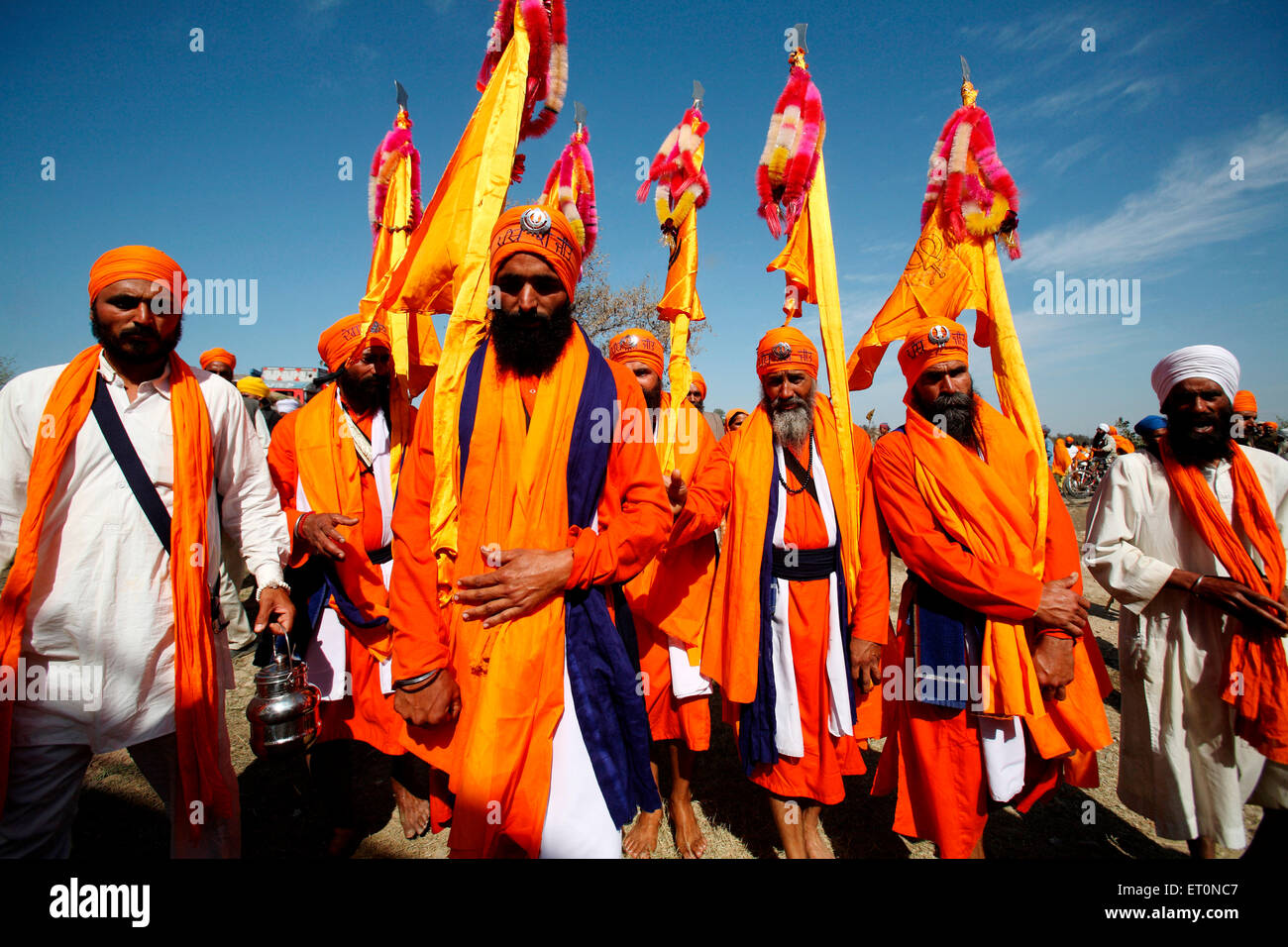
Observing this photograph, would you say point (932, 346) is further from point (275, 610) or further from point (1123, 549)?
point (275, 610)

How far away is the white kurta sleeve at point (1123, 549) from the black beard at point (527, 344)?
305cm

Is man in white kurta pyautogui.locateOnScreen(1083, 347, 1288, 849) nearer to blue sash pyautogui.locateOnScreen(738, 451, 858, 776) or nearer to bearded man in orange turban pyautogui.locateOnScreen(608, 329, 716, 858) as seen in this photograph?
blue sash pyautogui.locateOnScreen(738, 451, 858, 776)

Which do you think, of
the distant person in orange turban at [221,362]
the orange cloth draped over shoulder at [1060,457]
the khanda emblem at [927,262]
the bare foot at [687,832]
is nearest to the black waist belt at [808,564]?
the bare foot at [687,832]

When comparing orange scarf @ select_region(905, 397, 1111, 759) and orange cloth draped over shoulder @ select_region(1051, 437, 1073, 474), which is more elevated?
orange cloth draped over shoulder @ select_region(1051, 437, 1073, 474)

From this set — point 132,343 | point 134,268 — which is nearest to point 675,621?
point 132,343

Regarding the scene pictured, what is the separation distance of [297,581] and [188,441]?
121cm

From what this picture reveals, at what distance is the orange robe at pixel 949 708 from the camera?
103 inches

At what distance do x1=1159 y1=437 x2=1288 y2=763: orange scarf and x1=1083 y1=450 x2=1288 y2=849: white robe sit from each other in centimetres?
9

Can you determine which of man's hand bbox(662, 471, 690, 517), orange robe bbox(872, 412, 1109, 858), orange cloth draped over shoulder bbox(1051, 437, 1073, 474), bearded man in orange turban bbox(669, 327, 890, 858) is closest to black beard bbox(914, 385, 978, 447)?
orange robe bbox(872, 412, 1109, 858)

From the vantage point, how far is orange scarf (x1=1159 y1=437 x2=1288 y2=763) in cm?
267

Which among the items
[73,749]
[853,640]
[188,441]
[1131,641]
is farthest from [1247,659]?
[73,749]

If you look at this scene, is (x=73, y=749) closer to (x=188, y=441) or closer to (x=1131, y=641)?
(x=188, y=441)
